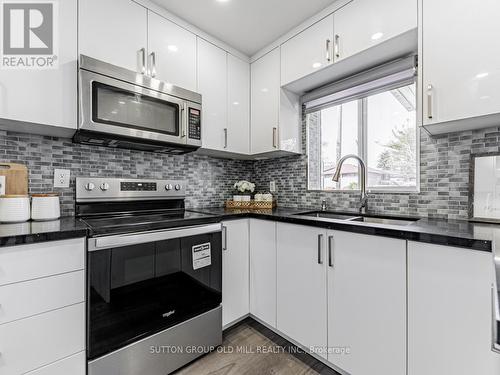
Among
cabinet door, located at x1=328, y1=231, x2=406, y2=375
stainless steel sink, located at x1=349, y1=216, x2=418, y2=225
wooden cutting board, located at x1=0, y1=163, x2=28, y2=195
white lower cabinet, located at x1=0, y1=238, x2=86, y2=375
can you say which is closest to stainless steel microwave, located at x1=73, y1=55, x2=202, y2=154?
wooden cutting board, located at x1=0, y1=163, x2=28, y2=195

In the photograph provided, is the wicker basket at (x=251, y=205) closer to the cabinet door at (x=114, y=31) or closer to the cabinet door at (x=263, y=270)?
the cabinet door at (x=263, y=270)

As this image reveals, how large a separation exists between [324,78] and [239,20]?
78 centimetres

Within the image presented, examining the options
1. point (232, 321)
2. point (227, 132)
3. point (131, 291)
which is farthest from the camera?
point (227, 132)

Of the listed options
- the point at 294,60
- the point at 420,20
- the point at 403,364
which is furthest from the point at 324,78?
the point at 403,364

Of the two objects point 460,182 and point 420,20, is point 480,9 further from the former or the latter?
point 460,182

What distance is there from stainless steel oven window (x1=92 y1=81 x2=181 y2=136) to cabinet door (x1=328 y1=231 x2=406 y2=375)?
1291mm

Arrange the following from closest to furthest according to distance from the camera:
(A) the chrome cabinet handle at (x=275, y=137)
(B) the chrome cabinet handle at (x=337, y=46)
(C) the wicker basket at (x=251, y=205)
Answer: (B) the chrome cabinet handle at (x=337, y=46) → (A) the chrome cabinet handle at (x=275, y=137) → (C) the wicker basket at (x=251, y=205)

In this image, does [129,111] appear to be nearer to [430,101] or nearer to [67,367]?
[67,367]

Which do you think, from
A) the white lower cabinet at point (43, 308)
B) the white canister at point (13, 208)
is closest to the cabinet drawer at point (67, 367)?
the white lower cabinet at point (43, 308)

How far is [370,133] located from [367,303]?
4.25ft

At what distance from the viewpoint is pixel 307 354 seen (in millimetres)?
1633

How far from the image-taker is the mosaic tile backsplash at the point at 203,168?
4.78 feet

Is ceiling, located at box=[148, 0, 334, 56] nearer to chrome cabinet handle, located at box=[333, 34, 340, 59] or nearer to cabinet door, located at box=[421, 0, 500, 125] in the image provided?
chrome cabinet handle, located at box=[333, 34, 340, 59]

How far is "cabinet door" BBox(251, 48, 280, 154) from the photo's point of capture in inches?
84.4
